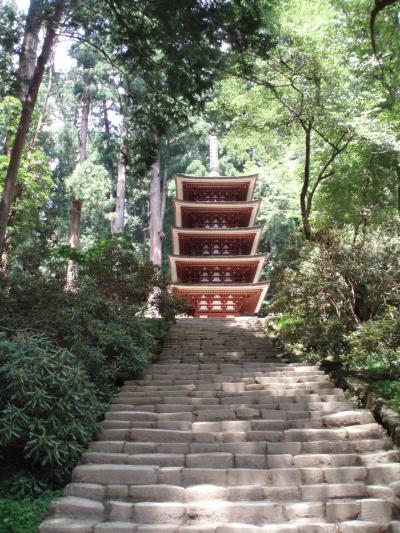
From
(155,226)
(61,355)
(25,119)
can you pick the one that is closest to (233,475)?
(61,355)

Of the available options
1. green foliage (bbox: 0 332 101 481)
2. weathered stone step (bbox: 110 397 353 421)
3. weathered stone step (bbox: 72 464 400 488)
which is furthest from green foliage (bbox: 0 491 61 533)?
weathered stone step (bbox: 110 397 353 421)

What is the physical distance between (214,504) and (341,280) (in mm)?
4495

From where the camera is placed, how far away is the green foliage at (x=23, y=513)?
144 inches

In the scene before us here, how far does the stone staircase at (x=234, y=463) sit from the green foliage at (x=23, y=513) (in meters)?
0.11

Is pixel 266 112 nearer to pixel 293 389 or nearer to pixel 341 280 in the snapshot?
pixel 341 280

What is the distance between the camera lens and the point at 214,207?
17.7m

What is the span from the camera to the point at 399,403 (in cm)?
541

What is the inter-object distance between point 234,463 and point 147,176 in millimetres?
5987

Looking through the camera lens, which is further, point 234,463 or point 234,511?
point 234,463

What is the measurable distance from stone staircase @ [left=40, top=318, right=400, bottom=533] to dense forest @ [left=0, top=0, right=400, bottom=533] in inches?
16.9

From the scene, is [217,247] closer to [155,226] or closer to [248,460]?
[155,226]

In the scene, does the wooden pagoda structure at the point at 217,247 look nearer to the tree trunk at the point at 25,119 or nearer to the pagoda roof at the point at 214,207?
the pagoda roof at the point at 214,207

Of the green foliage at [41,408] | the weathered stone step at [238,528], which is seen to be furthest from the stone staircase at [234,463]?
the green foliage at [41,408]

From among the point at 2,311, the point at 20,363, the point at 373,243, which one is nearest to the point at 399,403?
the point at 373,243
